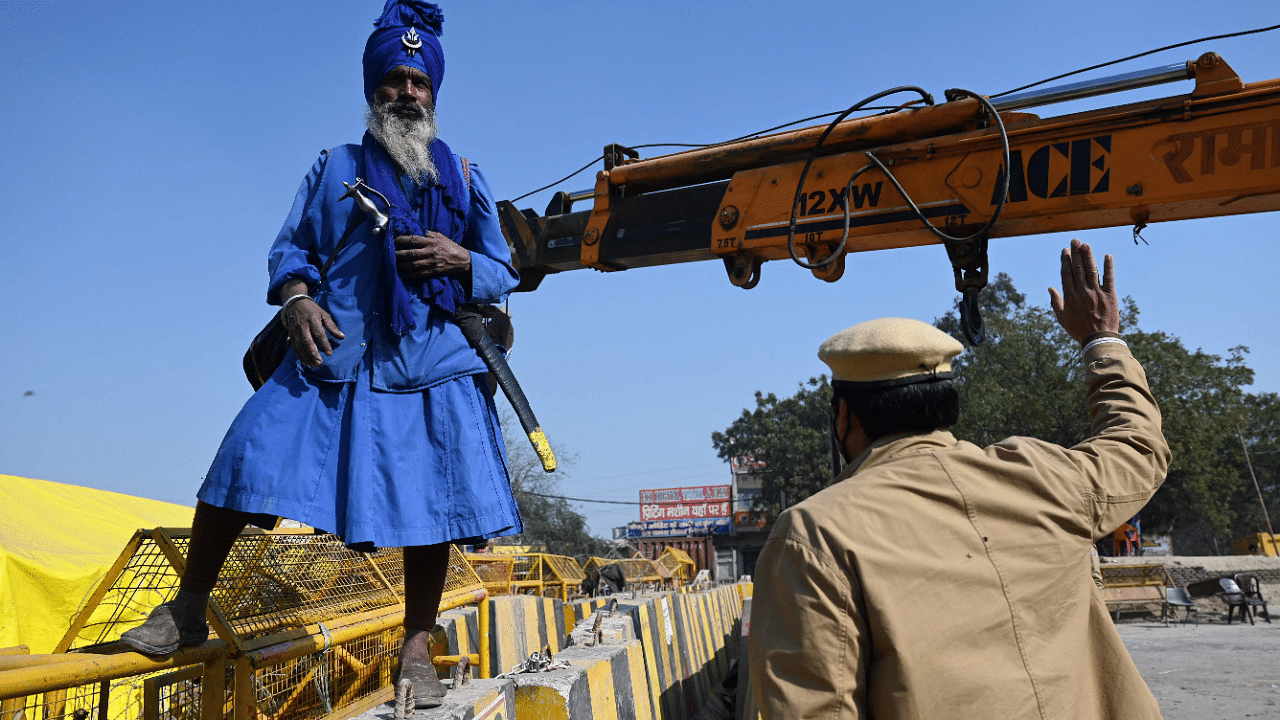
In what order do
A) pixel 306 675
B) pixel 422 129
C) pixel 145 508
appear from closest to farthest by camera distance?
pixel 422 129 → pixel 306 675 → pixel 145 508

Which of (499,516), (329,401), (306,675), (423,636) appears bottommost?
(306,675)

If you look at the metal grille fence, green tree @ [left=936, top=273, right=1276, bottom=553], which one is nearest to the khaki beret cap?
the metal grille fence

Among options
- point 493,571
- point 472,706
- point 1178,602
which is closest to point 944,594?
point 472,706

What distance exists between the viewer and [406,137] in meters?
2.85

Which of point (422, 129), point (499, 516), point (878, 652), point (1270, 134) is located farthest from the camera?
point (1270, 134)

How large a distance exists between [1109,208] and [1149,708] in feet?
10.1

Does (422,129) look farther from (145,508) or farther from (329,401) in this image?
(145,508)

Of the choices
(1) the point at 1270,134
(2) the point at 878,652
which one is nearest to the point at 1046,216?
(1) the point at 1270,134

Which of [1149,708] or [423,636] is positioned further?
[423,636]

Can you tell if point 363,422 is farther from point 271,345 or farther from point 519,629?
point 519,629

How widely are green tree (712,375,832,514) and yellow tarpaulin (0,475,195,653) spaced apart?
36403 millimetres

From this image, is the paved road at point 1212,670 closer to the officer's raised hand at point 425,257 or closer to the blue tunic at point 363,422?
the blue tunic at point 363,422

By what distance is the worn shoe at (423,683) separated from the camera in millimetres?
2236

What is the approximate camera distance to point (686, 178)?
5.12 m
